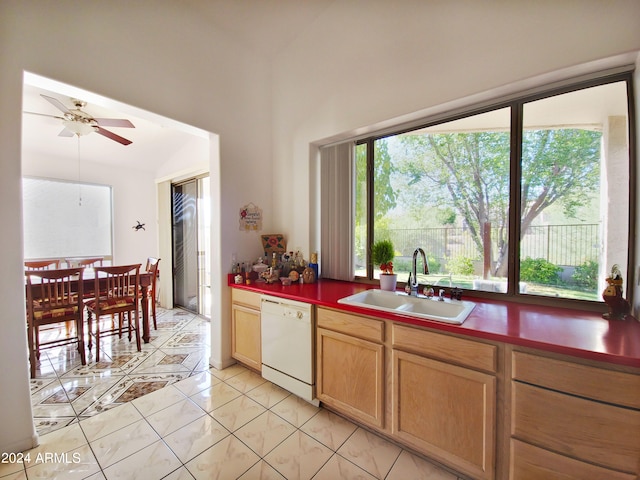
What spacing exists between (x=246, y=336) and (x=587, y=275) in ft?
8.37

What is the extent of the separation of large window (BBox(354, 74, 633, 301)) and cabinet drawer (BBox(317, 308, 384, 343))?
808 millimetres

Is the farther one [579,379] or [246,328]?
[246,328]

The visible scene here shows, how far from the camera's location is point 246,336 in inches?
91.9

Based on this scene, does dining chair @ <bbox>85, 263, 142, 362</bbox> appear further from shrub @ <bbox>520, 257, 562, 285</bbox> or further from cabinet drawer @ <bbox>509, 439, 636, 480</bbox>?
shrub @ <bbox>520, 257, 562, 285</bbox>

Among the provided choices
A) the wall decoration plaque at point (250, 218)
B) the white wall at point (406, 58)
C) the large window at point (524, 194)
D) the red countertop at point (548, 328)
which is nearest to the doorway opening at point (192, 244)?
the wall decoration plaque at point (250, 218)

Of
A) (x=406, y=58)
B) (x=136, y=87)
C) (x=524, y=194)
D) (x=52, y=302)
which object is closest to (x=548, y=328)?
(x=524, y=194)

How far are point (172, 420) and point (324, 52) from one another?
3.34 m

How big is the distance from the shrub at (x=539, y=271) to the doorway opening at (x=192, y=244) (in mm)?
3638

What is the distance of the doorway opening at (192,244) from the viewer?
385 cm

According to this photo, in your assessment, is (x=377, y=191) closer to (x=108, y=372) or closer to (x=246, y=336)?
(x=246, y=336)

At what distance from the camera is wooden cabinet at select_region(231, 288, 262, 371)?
224cm

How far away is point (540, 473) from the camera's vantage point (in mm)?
1108

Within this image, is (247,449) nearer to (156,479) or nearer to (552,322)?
(156,479)

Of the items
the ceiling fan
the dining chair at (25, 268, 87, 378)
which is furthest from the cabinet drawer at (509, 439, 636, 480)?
the ceiling fan
